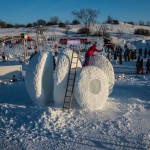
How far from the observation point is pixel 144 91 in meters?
15.4

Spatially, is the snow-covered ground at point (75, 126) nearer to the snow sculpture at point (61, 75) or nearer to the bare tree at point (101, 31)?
the snow sculpture at point (61, 75)

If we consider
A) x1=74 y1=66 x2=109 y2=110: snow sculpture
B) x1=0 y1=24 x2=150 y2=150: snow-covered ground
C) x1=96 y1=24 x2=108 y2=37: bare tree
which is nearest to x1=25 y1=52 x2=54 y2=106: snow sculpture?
x1=0 y1=24 x2=150 y2=150: snow-covered ground

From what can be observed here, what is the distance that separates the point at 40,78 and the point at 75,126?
95.9 inches

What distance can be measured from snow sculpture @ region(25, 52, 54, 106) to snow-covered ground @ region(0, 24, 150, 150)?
0.41m

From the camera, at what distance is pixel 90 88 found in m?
11.1

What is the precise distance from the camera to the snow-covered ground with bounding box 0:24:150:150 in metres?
8.69

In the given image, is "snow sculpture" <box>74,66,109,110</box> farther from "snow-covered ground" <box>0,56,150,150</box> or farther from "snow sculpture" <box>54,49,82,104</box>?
"snow sculpture" <box>54,49,82,104</box>

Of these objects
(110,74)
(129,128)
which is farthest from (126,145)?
(110,74)

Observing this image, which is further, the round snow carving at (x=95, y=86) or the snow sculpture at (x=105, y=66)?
the snow sculpture at (x=105, y=66)

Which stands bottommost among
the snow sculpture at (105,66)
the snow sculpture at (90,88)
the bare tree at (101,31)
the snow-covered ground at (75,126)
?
the snow-covered ground at (75,126)

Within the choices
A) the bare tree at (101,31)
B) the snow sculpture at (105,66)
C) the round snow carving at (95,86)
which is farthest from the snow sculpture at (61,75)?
the bare tree at (101,31)

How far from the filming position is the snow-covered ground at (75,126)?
869cm

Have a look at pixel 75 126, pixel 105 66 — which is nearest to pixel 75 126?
pixel 75 126

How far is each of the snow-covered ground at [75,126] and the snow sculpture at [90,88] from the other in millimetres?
321
